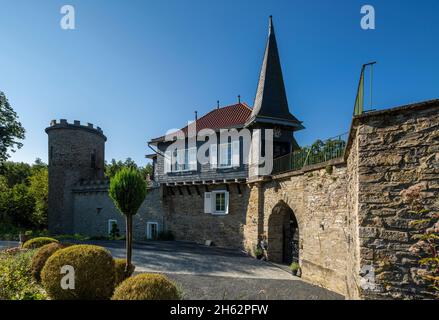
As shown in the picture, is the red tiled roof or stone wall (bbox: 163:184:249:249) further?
the red tiled roof

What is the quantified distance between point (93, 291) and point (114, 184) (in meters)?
3.16

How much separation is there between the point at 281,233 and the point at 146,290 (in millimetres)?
10075

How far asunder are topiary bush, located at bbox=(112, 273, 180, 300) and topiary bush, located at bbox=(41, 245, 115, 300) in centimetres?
167

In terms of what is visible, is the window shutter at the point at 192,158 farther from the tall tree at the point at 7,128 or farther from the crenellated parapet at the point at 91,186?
the tall tree at the point at 7,128

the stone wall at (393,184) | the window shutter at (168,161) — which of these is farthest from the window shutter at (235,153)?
the stone wall at (393,184)

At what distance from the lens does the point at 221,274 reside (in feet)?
34.0

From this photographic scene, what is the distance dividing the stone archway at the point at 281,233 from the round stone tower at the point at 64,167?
687 inches

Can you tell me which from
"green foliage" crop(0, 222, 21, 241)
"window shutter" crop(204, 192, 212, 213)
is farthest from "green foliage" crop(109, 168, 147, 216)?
"green foliage" crop(0, 222, 21, 241)

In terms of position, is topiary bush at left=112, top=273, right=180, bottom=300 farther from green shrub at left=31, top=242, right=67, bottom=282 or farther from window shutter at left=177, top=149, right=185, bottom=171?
window shutter at left=177, top=149, right=185, bottom=171

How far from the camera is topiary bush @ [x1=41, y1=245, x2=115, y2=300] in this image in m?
6.16

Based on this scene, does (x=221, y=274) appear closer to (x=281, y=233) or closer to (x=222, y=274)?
(x=222, y=274)

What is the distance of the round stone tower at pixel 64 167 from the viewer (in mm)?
23766

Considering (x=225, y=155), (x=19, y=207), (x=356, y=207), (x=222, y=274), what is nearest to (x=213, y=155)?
(x=225, y=155)
